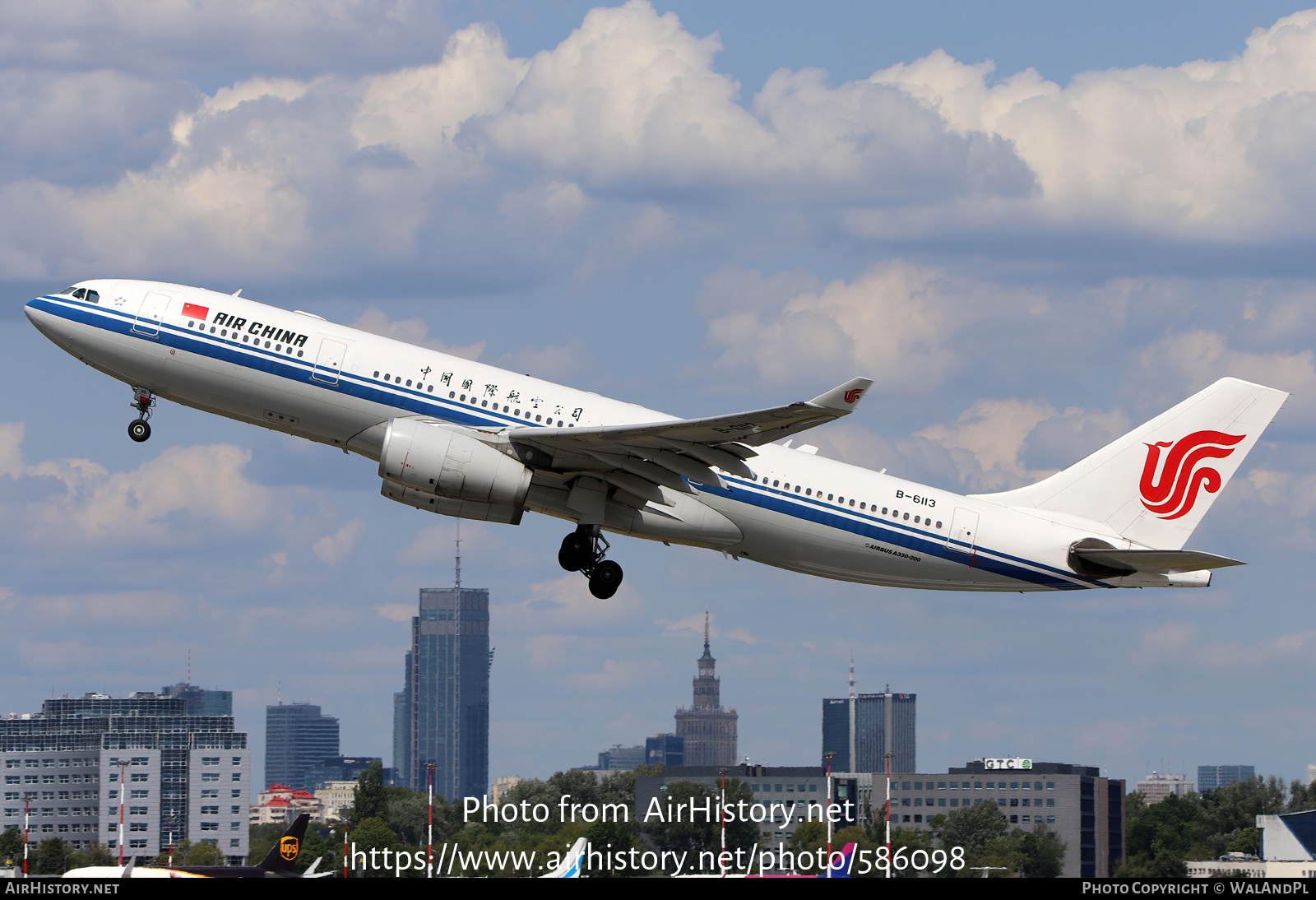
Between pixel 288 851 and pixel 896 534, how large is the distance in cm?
2755

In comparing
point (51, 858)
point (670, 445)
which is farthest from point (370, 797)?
point (670, 445)

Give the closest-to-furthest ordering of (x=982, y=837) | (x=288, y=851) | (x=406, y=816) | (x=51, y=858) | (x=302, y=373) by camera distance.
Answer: (x=302, y=373)
(x=288, y=851)
(x=51, y=858)
(x=982, y=837)
(x=406, y=816)

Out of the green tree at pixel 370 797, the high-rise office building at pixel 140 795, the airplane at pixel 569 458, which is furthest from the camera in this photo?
the high-rise office building at pixel 140 795

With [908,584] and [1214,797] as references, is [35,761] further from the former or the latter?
[908,584]

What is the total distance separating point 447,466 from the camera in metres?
44.6

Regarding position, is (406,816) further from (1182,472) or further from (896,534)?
(1182,472)

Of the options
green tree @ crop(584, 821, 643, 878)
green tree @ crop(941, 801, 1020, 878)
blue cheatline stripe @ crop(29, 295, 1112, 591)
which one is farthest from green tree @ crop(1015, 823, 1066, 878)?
blue cheatline stripe @ crop(29, 295, 1112, 591)

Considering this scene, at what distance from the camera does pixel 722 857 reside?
284 ft

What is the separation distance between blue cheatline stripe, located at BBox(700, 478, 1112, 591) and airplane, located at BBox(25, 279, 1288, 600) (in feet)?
0.16

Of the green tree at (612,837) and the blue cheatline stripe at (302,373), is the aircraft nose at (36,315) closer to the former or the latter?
the blue cheatline stripe at (302,373)

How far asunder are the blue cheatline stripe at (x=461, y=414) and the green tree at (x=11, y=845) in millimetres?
115335

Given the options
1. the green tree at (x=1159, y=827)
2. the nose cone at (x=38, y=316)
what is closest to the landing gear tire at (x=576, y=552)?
the nose cone at (x=38, y=316)

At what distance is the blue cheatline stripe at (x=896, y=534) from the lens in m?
47.9
